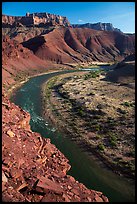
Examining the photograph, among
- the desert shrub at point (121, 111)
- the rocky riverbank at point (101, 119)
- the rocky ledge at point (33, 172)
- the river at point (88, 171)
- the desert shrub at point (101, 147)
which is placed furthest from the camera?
the desert shrub at point (121, 111)

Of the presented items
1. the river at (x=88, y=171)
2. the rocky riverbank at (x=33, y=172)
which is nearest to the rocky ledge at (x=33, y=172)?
the rocky riverbank at (x=33, y=172)

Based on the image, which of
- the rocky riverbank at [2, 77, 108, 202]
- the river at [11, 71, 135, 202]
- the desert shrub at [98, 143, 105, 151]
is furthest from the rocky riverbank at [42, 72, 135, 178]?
the rocky riverbank at [2, 77, 108, 202]

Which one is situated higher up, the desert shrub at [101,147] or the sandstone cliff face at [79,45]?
the sandstone cliff face at [79,45]

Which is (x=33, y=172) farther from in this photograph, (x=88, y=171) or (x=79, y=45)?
(x=79, y=45)

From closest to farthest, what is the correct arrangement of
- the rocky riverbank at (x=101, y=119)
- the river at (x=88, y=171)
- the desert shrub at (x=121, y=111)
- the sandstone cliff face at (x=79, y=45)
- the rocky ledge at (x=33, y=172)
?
the rocky ledge at (x=33, y=172), the river at (x=88, y=171), the rocky riverbank at (x=101, y=119), the desert shrub at (x=121, y=111), the sandstone cliff face at (x=79, y=45)

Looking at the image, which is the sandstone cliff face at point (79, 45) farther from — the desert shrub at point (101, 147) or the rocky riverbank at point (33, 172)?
the rocky riverbank at point (33, 172)

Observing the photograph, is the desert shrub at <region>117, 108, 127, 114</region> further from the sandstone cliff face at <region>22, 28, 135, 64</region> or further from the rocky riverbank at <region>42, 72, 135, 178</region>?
the sandstone cliff face at <region>22, 28, 135, 64</region>

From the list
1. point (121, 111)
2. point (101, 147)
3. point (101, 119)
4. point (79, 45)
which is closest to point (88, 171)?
point (101, 147)
